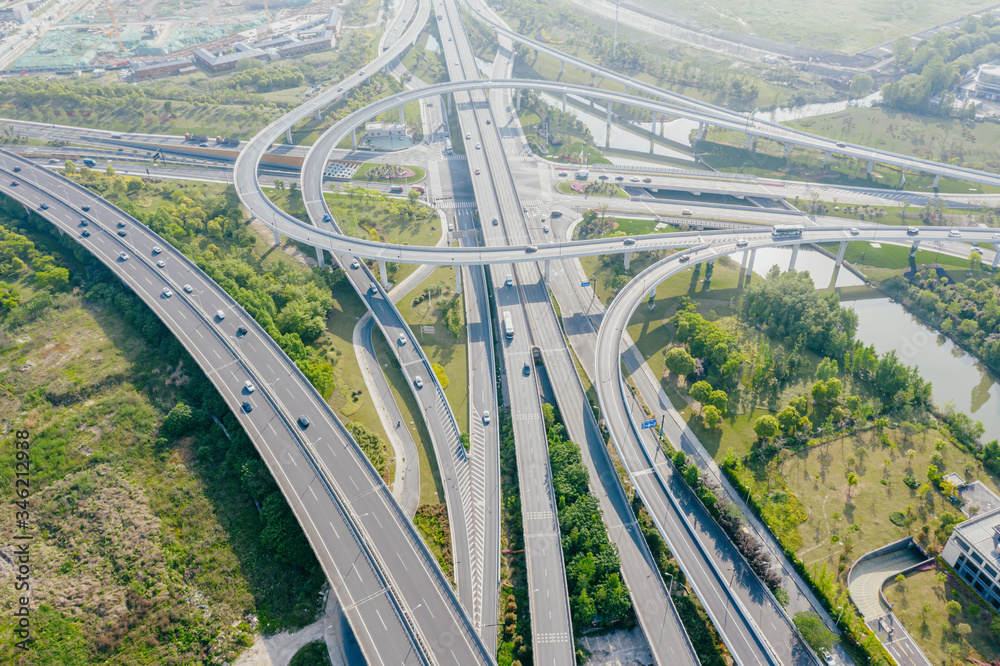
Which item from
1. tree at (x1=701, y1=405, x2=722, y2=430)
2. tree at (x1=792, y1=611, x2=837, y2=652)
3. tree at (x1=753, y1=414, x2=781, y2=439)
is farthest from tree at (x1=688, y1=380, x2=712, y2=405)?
tree at (x1=792, y1=611, x2=837, y2=652)

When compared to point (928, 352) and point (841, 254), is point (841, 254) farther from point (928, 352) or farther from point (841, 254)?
point (928, 352)

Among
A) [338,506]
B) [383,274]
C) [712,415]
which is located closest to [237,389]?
[338,506]

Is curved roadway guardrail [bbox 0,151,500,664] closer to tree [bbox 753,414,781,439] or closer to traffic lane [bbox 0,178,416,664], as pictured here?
traffic lane [bbox 0,178,416,664]

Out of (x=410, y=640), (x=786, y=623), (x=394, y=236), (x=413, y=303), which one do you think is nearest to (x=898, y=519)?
(x=786, y=623)

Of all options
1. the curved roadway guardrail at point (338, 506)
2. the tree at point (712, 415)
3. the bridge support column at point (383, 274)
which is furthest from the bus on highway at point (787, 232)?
the curved roadway guardrail at point (338, 506)

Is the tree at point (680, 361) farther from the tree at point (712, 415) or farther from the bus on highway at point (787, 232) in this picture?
the bus on highway at point (787, 232)

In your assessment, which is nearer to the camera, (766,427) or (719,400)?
(766,427)

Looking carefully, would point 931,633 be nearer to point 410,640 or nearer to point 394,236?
point 410,640

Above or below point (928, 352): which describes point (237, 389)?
above
